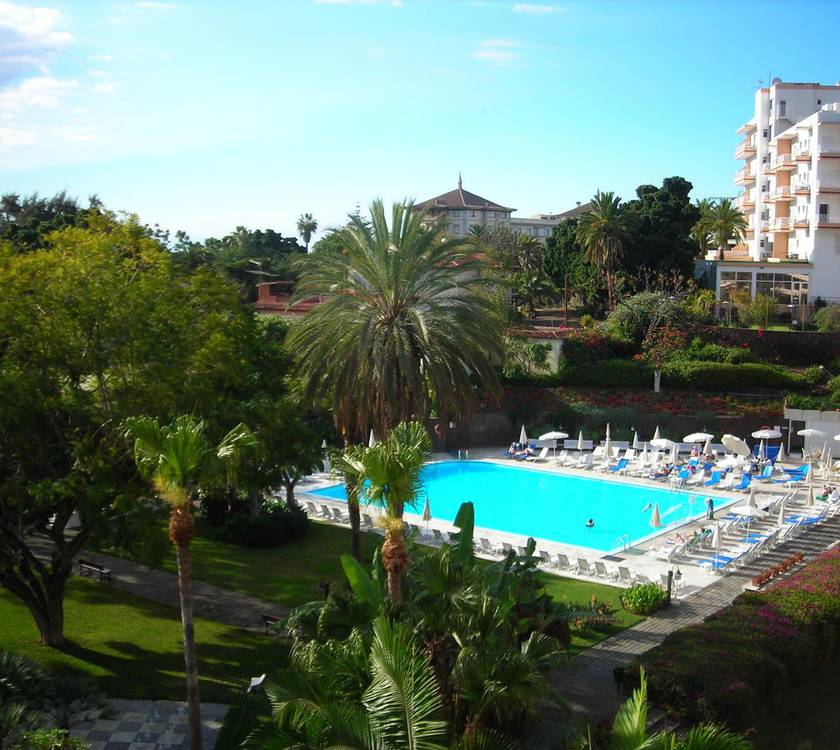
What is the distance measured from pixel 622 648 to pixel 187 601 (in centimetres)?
Result: 915

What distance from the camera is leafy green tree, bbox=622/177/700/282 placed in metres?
55.5

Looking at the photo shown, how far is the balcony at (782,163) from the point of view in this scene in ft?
185

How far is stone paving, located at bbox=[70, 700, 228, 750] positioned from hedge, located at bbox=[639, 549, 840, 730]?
22.2 feet

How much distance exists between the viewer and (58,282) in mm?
14305

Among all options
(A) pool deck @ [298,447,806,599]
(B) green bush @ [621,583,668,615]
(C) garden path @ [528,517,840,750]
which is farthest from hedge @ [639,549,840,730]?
(A) pool deck @ [298,447,806,599]

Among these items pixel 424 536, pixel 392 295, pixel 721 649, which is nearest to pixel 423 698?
pixel 721 649

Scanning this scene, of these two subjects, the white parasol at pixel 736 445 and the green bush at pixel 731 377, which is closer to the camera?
the white parasol at pixel 736 445

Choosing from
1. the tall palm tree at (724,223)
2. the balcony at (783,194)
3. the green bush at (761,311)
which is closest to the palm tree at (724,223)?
the tall palm tree at (724,223)

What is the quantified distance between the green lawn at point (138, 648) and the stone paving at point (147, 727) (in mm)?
371

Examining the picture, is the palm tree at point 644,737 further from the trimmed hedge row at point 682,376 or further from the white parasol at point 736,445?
the trimmed hedge row at point 682,376

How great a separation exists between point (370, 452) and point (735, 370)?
3314 cm

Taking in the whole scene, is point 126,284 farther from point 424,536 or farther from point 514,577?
point 424,536

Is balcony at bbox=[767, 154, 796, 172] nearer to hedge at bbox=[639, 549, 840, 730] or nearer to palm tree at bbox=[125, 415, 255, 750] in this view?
hedge at bbox=[639, 549, 840, 730]

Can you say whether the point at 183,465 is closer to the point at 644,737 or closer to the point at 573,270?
the point at 644,737
